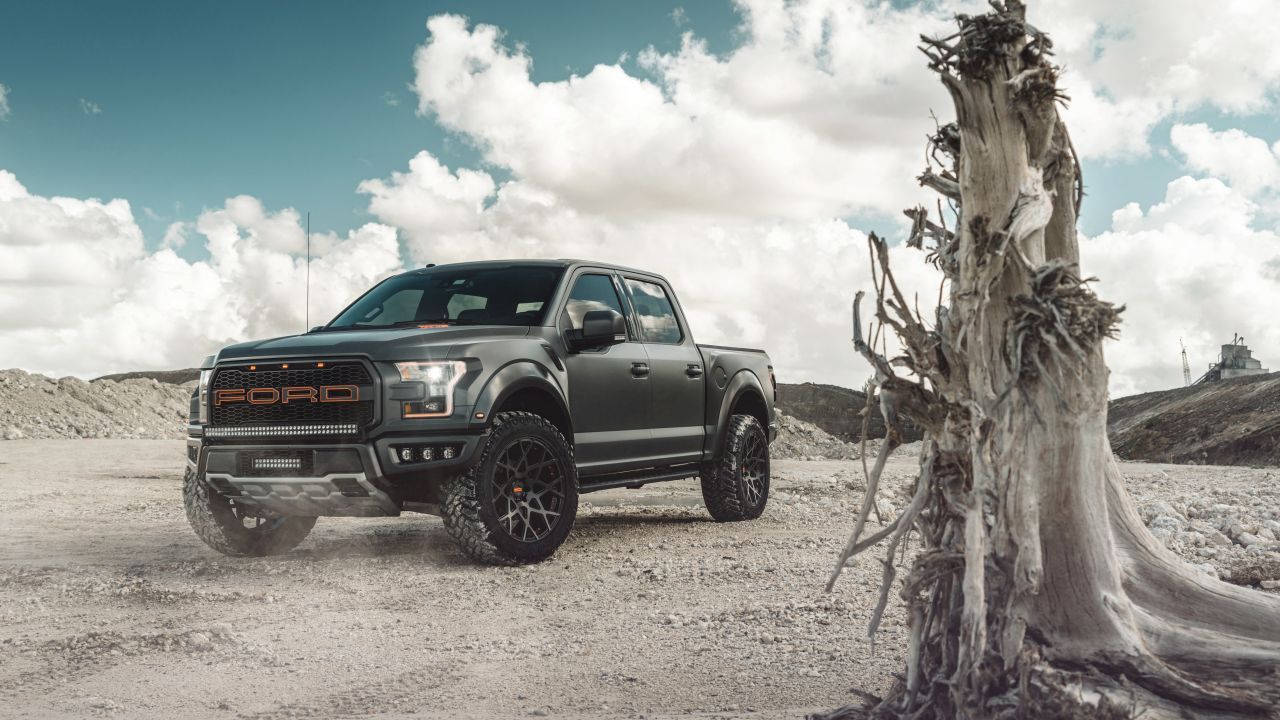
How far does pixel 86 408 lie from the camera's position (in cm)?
3086

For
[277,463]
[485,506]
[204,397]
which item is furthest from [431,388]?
[204,397]

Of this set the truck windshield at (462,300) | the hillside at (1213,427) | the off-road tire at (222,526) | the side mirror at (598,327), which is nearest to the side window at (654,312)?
the truck windshield at (462,300)

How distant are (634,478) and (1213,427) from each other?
30151 mm

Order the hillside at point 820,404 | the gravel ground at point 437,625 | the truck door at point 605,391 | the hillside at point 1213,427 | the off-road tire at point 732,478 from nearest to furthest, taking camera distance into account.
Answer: the gravel ground at point 437,625 < the truck door at point 605,391 < the off-road tire at point 732,478 < the hillside at point 1213,427 < the hillside at point 820,404

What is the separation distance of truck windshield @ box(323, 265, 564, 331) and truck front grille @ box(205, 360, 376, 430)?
0.97 m

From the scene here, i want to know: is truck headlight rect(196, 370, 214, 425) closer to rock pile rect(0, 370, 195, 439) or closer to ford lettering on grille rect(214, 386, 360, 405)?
ford lettering on grille rect(214, 386, 360, 405)

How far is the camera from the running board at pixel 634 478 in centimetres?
852

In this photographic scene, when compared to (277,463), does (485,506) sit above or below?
below

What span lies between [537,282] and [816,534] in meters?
3.16

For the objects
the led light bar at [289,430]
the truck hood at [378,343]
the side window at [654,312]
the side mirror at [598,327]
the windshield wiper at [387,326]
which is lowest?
the led light bar at [289,430]

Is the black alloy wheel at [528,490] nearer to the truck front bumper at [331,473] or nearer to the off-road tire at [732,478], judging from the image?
the truck front bumper at [331,473]

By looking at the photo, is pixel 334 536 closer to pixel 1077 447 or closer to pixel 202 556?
pixel 202 556

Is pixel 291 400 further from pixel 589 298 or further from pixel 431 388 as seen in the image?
pixel 589 298

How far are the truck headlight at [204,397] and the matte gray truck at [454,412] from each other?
15 mm
